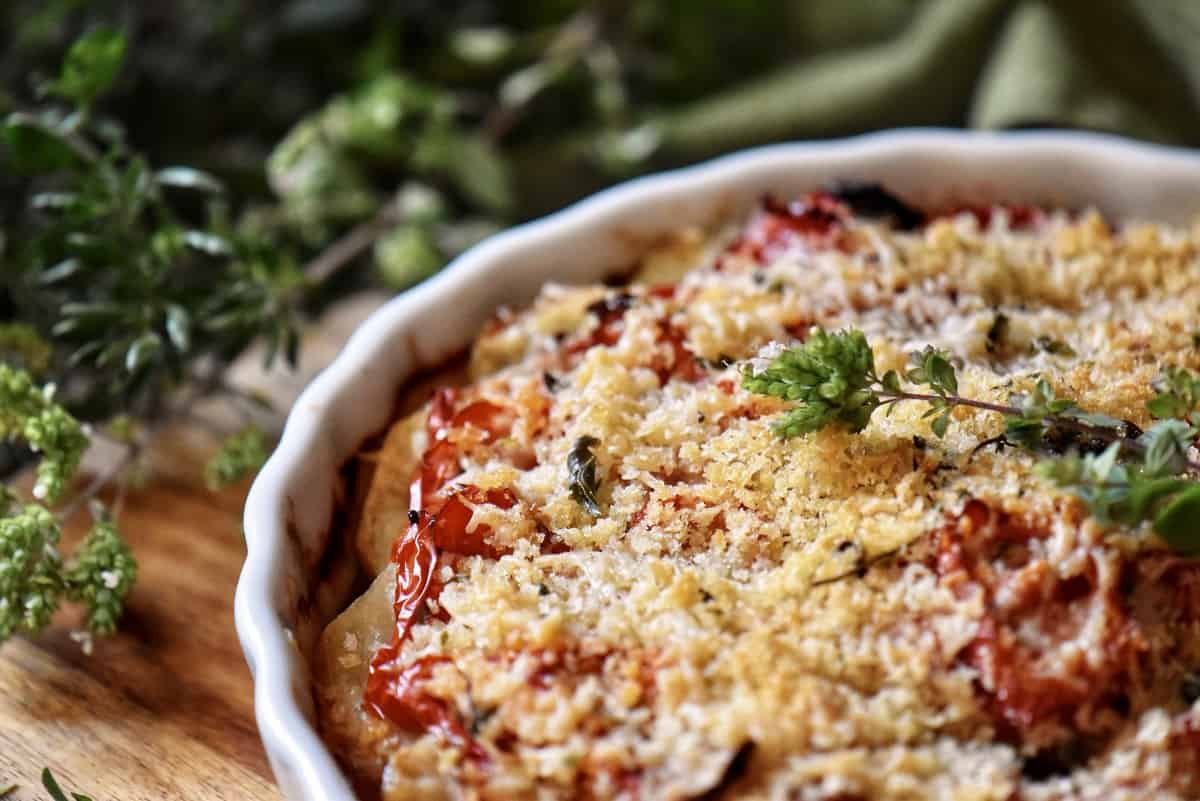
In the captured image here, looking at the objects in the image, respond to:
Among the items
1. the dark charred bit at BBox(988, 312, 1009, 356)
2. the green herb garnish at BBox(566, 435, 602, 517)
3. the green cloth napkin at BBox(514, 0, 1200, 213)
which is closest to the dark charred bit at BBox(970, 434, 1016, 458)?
the dark charred bit at BBox(988, 312, 1009, 356)

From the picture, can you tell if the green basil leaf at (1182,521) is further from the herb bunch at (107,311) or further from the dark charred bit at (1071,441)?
the herb bunch at (107,311)

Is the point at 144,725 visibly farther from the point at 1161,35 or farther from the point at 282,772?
the point at 1161,35

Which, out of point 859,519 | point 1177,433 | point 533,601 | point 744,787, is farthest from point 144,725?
point 1177,433

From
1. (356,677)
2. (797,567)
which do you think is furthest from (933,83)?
(356,677)

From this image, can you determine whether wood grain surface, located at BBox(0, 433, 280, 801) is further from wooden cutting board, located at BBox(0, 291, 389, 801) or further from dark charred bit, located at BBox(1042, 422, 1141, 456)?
dark charred bit, located at BBox(1042, 422, 1141, 456)

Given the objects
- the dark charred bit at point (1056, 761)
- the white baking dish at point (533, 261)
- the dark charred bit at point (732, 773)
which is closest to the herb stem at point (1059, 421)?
the dark charred bit at point (1056, 761)

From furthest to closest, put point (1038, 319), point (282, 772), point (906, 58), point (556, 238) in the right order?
point (906, 58), point (556, 238), point (1038, 319), point (282, 772)
